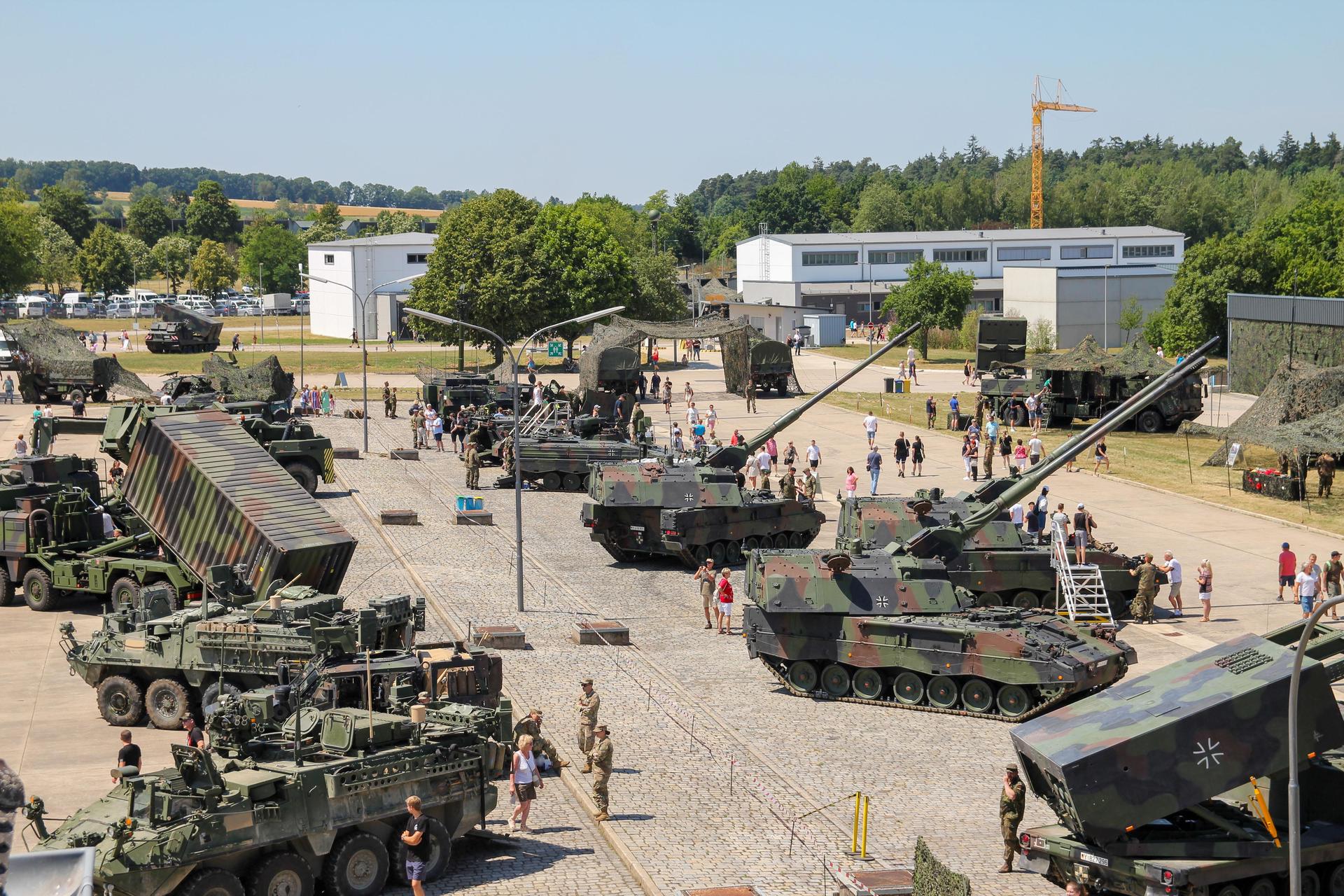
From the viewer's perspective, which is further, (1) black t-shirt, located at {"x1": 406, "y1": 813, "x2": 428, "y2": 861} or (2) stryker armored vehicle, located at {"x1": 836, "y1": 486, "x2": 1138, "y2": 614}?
(2) stryker armored vehicle, located at {"x1": 836, "y1": 486, "x2": 1138, "y2": 614}

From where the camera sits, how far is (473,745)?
17.5 meters

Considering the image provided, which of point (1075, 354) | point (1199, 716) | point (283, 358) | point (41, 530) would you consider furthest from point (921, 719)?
point (283, 358)

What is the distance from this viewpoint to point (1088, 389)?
2215 inches

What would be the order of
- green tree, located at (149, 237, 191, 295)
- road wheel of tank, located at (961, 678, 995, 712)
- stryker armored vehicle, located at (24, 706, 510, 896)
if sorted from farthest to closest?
green tree, located at (149, 237, 191, 295) < road wheel of tank, located at (961, 678, 995, 712) < stryker armored vehicle, located at (24, 706, 510, 896)

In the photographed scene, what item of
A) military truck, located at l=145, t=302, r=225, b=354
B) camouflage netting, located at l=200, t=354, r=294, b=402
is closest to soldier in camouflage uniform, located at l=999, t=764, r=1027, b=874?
camouflage netting, located at l=200, t=354, r=294, b=402

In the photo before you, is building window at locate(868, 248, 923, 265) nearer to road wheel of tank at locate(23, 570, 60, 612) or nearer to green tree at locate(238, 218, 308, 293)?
green tree at locate(238, 218, 308, 293)

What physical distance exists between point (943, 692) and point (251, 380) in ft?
118

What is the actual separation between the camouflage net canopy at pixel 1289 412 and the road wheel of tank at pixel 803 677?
68.2ft

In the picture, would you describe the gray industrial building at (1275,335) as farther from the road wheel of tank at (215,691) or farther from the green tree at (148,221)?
the green tree at (148,221)

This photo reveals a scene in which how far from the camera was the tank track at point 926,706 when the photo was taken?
2352 cm

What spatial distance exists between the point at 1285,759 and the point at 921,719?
28.1ft

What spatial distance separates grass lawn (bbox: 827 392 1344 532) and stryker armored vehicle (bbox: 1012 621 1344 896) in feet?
78.7

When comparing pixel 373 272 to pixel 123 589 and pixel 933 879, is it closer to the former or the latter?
pixel 123 589

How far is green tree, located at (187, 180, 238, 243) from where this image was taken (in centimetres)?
15538
